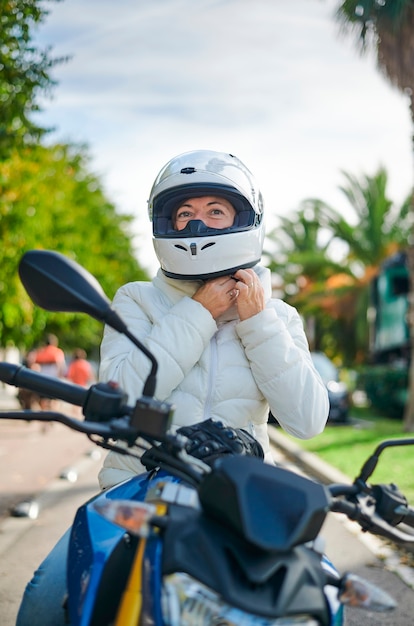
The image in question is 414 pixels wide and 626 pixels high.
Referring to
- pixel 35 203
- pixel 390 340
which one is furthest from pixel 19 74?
pixel 390 340

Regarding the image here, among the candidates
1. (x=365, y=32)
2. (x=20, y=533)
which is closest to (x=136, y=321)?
(x=20, y=533)

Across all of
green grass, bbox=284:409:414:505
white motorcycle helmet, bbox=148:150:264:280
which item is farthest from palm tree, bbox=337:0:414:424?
white motorcycle helmet, bbox=148:150:264:280

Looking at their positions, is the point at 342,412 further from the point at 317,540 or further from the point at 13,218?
the point at 317,540

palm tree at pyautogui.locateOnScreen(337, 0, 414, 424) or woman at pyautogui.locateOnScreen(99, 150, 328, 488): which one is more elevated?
palm tree at pyautogui.locateOnScreen(337, 0, 414, 424)

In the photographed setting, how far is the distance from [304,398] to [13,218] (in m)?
17.8

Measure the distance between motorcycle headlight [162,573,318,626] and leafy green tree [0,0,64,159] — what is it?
23.3ft

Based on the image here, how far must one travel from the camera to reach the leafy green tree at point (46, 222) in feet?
65.0

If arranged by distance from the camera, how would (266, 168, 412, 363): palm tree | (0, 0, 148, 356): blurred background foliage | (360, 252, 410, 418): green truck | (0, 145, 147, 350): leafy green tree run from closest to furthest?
1. (0, 0, 148, 356): blurred background foliage
2. (0, 145, 147, 350): leafy green tree
3. (360, 252, 410, 418): green truck
4. (266, 168, 412, 363): palm tree

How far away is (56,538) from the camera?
6.56 meters

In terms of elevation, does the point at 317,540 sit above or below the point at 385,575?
above

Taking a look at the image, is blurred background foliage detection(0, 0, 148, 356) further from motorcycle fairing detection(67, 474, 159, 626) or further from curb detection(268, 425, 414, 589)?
motorcycle fairing detection(67, 474, 159, 626)

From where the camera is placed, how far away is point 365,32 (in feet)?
51.5

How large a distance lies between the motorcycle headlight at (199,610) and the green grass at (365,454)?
5.87 meters

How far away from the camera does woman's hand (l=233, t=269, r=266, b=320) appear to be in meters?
2.71
